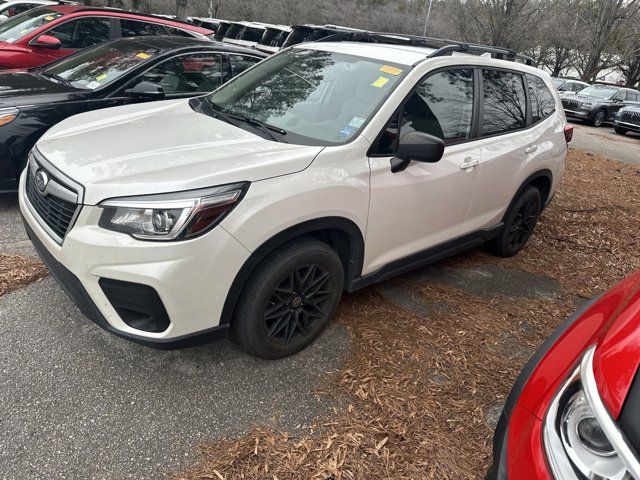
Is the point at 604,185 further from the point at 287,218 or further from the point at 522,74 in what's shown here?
the point at 287,218

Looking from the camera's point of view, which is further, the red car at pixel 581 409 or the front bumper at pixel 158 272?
the front bumper at pixel 158 272

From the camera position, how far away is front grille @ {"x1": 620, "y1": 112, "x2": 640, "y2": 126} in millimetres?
16027

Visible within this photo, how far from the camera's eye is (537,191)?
4.44m

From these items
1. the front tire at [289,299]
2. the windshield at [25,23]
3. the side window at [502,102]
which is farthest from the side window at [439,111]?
the windshield at [25,23]

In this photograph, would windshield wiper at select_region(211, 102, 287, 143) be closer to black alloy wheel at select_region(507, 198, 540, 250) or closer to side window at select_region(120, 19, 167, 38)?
black alloy wheel at select_region(507, 198, 540, 250)

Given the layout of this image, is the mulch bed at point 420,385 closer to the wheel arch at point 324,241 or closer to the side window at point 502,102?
the wheel arch at point 324,241

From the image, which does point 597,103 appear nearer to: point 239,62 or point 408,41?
point 239,62

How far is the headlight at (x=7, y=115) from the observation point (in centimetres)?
390

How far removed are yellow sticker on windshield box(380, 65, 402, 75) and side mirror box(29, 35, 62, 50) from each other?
5092 mm

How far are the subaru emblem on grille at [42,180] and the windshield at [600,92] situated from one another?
20972mm

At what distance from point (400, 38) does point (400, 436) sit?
9.96 ft

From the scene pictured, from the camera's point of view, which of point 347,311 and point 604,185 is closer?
point 347,311

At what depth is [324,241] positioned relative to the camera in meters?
2.89

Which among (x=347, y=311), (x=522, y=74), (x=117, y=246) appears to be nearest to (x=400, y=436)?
(x=347, y=311)
